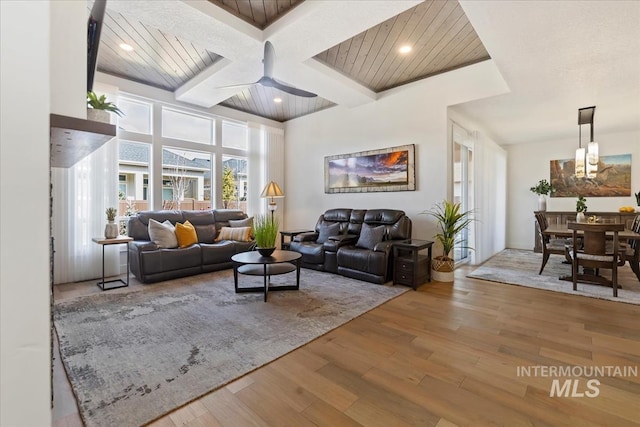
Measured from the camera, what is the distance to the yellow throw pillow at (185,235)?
4.50 meters

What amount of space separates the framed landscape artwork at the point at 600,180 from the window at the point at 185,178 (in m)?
7.81

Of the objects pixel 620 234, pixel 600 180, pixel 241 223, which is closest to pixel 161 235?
pixel 241 223

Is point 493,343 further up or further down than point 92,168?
further down

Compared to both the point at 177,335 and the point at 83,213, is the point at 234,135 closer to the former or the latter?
the point at 83,213

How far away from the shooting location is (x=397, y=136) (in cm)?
489

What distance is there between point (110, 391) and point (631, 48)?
204 inches

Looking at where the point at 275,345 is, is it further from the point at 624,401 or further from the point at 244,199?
the point at 244,199

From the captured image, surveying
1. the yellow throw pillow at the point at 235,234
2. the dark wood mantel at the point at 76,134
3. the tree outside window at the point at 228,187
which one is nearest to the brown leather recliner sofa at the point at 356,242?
the yellow throw pillow at the point at 235,234

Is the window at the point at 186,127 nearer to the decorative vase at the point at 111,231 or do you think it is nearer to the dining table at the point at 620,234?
the decorative vase at the point at 111,231

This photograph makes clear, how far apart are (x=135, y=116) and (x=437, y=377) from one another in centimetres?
557

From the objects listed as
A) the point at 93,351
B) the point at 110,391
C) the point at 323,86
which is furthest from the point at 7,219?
the point at 323,86

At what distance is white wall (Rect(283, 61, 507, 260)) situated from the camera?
13.9 feet

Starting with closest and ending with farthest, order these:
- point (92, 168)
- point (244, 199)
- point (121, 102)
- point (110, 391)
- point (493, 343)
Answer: point (110, 391), point (493, 343), point (92, 168), point (121, 102), point (244, 199)

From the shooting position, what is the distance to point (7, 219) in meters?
0.71
